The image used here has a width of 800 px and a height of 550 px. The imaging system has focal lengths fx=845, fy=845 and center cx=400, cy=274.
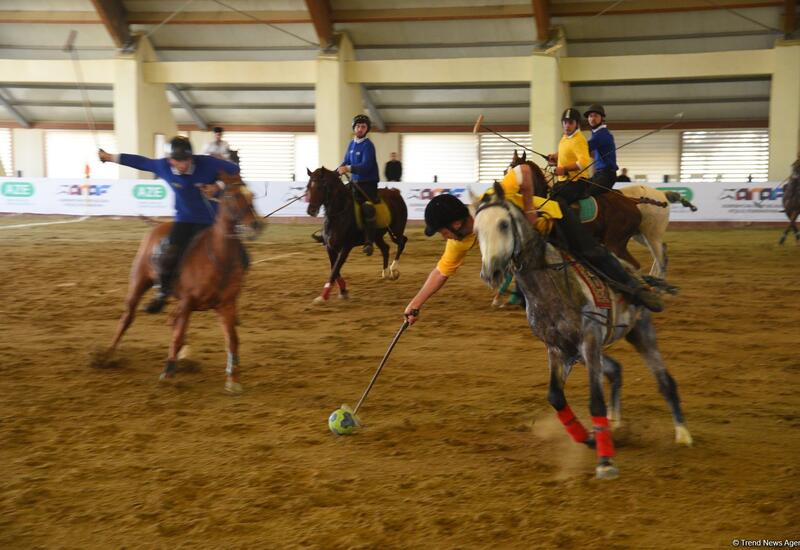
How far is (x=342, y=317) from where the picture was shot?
11547 millimetres

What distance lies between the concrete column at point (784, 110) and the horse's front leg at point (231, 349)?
76.5 feet

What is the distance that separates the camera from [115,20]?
96.5 feet

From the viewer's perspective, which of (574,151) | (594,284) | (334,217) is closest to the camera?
(594,284)

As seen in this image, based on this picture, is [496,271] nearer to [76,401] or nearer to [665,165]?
[76,401]

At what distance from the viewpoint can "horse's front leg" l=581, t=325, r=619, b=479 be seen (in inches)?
214

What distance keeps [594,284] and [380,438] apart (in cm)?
198

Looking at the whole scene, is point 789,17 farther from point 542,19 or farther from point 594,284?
point 594,284

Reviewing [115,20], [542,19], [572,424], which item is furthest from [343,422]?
[115,20]

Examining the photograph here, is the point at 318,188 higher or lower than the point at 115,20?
lower

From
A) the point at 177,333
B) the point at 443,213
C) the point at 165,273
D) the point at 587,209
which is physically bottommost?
the point at 177,333

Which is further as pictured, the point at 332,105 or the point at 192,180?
the point at 332,105

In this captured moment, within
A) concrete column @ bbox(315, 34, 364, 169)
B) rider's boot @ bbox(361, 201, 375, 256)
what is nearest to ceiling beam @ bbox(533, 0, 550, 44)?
concrete column @ bbox(315, 34, 364, 169)

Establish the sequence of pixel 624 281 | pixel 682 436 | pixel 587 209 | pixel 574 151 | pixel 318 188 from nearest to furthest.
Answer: pixel 624 281, pixel 682 436, pixel 574 151, pixel 587 209, pixel 318 188

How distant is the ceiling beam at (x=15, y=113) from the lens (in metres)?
35.8
